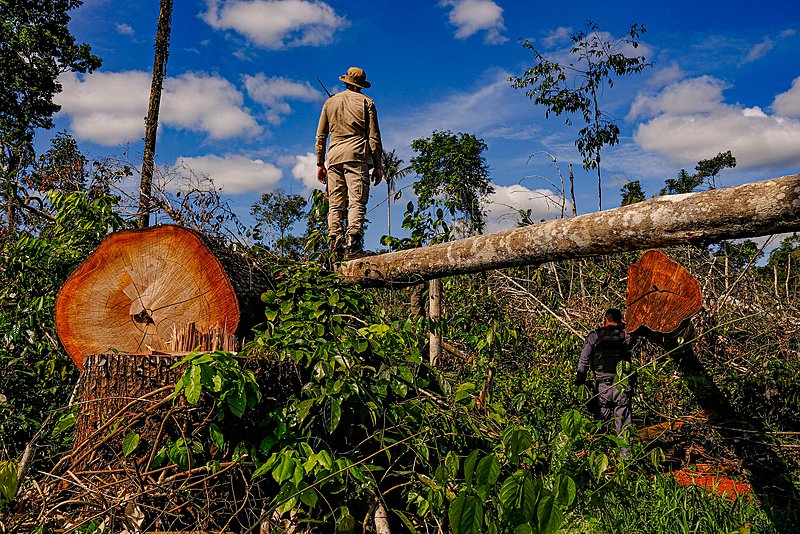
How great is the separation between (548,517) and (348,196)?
157 inches

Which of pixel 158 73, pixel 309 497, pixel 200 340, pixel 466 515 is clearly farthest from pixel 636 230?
pixel 158 73

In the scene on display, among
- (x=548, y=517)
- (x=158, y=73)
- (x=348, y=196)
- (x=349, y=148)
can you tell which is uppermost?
(x=158, y=73)

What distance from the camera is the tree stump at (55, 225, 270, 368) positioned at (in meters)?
3.61

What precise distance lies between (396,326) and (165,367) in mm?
1302

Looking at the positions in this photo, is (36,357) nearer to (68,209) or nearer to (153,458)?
(68,209)

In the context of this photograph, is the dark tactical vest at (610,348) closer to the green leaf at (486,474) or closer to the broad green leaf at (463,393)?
the broad green leaf at (463,393)

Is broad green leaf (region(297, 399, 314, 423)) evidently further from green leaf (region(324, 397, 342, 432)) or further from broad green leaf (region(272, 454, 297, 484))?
broad green leaf (region(272, 454, 297, 484))

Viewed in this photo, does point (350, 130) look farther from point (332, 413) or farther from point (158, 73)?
point (158, 73)

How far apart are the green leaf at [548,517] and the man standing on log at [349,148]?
11.8 feet

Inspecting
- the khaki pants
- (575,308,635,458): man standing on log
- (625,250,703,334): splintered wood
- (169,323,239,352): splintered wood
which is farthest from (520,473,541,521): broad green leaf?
(575,308,635,458): man standing on log

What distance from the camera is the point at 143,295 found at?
3.67m

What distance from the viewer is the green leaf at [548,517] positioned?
192 cm

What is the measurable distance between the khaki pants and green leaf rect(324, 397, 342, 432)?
242cm

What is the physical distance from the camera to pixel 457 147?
116 feet
